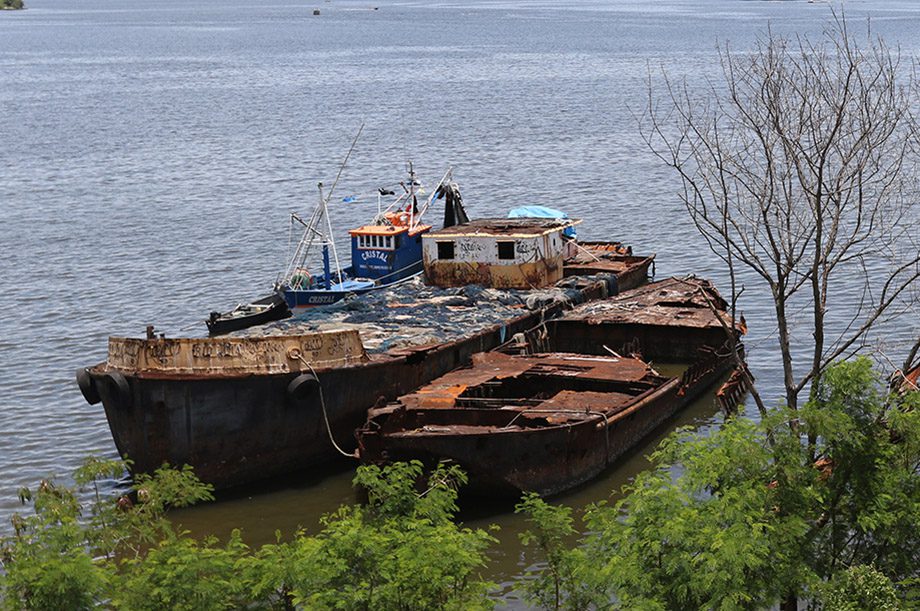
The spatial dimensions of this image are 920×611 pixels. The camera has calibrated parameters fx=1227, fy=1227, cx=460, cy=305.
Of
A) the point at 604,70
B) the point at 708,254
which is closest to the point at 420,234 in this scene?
the point at 708,254

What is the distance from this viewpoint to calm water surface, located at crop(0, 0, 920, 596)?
3278 centimetres

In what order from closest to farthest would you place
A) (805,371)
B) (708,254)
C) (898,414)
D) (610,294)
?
(898,414) → (805,371) → (610,294) → (708,254)

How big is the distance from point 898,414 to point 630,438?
11852 mm

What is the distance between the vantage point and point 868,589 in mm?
14766

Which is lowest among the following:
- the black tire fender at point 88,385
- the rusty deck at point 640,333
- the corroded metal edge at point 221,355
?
the rusty deck at point 640,333

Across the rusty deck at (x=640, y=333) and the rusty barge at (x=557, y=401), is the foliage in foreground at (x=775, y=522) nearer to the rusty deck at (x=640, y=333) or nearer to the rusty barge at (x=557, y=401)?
the rusty barge at (x=557, y=401)

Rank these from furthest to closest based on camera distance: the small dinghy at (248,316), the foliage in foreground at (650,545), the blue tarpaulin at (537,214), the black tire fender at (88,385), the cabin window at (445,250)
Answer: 1. the blue tarpaulin at (537,214)
2. the small dinghy at (248,316)
3. the cabin window at (445,250)
4. the black tire fender at (88,385)
5. the foliage in foreground at (650,545)

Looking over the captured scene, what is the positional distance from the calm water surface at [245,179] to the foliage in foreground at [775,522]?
6.95 metres

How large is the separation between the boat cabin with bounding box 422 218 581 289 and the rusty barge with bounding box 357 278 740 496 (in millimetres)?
2122

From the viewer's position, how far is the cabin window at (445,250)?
3722 cm

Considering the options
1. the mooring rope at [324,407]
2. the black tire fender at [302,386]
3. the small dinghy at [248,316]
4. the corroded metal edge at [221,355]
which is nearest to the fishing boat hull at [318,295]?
the small dinghy at [248,316]

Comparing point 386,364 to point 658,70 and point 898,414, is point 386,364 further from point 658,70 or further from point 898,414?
point 658,70

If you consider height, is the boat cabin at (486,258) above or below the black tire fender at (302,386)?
above

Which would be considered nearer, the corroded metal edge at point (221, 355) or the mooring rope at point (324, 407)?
the corroded metal edge at point (221, 355)
